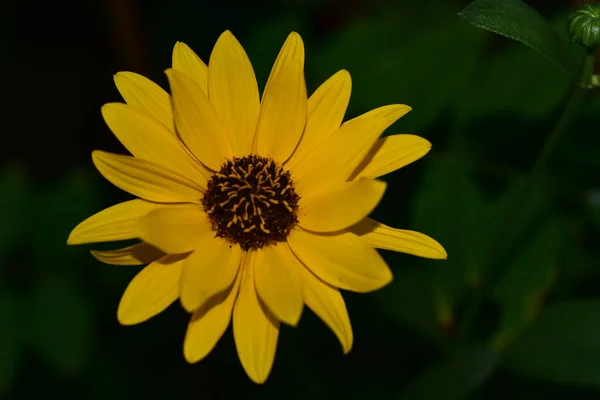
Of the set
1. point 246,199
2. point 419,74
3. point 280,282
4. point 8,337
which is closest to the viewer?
point 280,282

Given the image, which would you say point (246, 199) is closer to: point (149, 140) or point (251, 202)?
point (251, 202)

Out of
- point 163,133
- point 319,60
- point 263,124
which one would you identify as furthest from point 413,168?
point 163,133

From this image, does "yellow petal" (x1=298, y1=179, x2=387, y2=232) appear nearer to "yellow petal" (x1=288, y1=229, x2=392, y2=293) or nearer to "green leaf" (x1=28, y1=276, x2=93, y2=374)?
"yellow petal" (x1=288, y1=229, x2=392, y2=293)

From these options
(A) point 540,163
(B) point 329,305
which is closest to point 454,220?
(A) point 540,163

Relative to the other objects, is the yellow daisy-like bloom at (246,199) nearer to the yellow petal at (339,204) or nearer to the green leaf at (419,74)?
the yellow petal at (339,204)

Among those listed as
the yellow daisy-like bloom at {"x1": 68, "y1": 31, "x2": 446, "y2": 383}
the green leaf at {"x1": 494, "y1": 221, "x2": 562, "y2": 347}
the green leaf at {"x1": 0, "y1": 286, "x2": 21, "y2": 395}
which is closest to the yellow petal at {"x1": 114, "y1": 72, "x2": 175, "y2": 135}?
the yellow daisy-like bloom at {"x1": 68, "y1": 31, "x2": 446, "y2": 383}

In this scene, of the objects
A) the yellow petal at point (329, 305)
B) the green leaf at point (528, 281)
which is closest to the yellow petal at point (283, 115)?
the yellow petal at point (329, 305)
